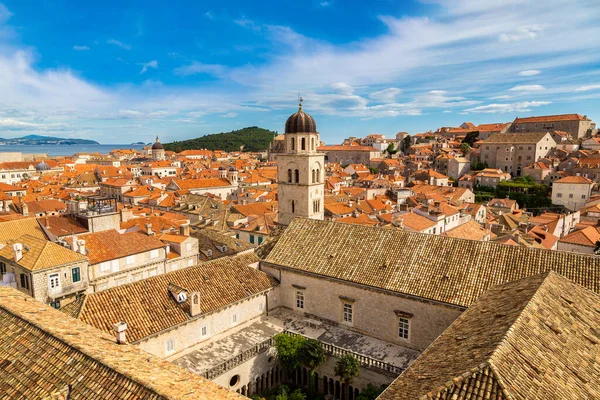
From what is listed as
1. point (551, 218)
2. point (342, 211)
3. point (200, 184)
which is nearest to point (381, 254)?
point (342, 211)

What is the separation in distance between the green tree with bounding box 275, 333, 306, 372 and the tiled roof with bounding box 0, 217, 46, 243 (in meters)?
26.3

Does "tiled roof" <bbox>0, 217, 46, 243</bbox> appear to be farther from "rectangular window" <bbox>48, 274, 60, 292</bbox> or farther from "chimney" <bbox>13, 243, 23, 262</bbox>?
"rectangular window" <bbox>48, 274, 60, 292</bbox>

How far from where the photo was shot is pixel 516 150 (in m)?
106

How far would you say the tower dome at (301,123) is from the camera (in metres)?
32.2

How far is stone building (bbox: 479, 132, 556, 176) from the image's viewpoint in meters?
103

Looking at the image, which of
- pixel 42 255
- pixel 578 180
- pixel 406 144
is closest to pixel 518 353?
pixel 42 255

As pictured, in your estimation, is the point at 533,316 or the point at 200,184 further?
the point at 200,184

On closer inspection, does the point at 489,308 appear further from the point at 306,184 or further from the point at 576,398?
the point at 306,184

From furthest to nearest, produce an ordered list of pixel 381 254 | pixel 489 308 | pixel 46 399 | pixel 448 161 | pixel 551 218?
pixel 448 161, pixel 551 218, pixel 381 254, pixel 489 308, pixel 46 399

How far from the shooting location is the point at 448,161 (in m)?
114

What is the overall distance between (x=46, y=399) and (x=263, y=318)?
1672 cm

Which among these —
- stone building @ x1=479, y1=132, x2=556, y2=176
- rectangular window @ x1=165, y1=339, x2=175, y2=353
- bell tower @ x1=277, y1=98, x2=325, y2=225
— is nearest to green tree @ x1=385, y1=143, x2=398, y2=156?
stone building @ x1=479, y1=132, x2=556, y2=176

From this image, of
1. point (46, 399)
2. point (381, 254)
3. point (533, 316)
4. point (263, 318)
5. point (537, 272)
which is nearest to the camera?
point (46, 399)

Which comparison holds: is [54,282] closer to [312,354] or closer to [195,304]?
[195,304]
